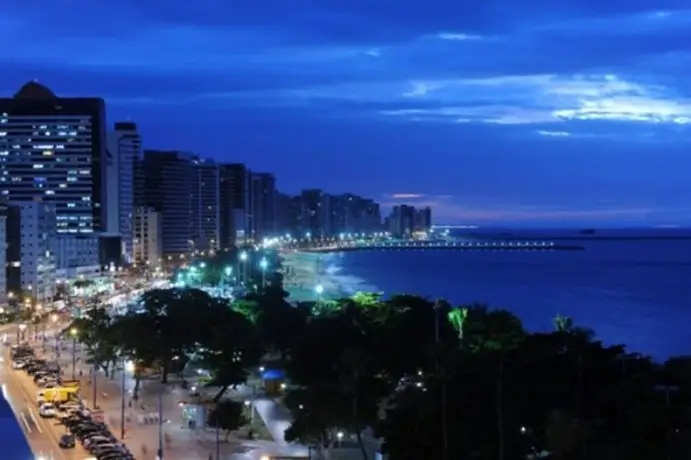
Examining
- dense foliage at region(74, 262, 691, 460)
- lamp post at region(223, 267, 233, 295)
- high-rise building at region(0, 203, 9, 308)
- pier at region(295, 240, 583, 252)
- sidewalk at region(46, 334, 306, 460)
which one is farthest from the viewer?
pier at region(295, 240, 583, 252)

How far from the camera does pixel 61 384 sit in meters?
20.3

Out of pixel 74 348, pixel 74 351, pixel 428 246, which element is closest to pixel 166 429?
pixel 74 351

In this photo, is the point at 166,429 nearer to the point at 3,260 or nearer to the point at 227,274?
the point at 3,260

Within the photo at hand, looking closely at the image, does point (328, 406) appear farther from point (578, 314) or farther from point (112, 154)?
point (112, 154)

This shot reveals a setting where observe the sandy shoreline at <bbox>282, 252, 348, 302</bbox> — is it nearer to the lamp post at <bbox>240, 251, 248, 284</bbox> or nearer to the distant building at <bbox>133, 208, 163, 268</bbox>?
the lamp post at <bbox>240, 251, 248, 284</bbox>

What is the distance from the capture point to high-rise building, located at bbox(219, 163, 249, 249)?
304 ft

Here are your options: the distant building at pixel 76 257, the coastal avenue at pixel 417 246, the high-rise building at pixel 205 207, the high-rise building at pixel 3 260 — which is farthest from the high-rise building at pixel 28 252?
the coastal avenue at pixel 417 246

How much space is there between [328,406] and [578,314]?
29.0 m

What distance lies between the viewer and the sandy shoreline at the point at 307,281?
4794cm

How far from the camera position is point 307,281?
210 ft

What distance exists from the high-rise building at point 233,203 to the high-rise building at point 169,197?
7.12 metres

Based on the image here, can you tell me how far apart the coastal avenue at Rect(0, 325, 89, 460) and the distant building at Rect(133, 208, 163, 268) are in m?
49.4

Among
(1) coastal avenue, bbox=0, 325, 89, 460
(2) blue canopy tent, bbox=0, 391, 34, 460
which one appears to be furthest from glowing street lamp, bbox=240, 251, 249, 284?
(2) blue canopy tent, bbox=0, 391, 34, 460

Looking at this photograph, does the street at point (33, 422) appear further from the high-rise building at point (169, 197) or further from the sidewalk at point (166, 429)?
the high-rise building at point (169, 197)
